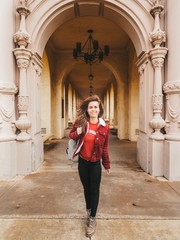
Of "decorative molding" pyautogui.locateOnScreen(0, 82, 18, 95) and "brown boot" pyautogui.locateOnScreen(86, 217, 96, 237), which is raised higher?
"decorative molding" pyautogui.locateOnScreen(0, 82, 18, 95)

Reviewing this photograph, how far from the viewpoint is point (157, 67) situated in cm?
456

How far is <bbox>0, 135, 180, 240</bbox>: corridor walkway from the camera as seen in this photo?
7.71ft

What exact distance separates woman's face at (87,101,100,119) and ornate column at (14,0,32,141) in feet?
8.33

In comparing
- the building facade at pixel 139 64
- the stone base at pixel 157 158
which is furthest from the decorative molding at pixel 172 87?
the stone base at pixel 157 158

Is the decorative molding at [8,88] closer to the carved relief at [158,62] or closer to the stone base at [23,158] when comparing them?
the stone base at [23,158]

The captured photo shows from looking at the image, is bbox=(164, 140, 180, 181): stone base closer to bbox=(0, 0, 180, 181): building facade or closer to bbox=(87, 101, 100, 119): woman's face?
bbox=(0, 0, 180, 181): building facade

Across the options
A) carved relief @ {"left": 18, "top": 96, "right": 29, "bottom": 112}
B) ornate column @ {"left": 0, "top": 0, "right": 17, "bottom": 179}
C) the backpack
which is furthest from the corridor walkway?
carved relief @ {"left": 18, "top": 96, "right": 29, "bottom": 112}

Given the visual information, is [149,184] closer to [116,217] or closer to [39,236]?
[116,217]

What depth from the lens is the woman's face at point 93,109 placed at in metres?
2.37

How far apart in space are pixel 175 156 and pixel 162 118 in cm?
88

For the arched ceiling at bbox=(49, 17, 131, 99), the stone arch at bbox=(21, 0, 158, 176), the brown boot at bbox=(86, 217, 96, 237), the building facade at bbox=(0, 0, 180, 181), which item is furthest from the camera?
the arched ceiling at bbox=(49, 17, 131, 99)

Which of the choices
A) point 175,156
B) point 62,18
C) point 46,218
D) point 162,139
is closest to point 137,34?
point 62,18

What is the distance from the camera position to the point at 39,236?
228 centimetres

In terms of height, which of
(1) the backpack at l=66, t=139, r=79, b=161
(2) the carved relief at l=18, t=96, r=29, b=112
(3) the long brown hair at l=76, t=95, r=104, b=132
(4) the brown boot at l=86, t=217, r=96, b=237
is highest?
(2) the carved relief at l=18, t=96, r=29, b=112
